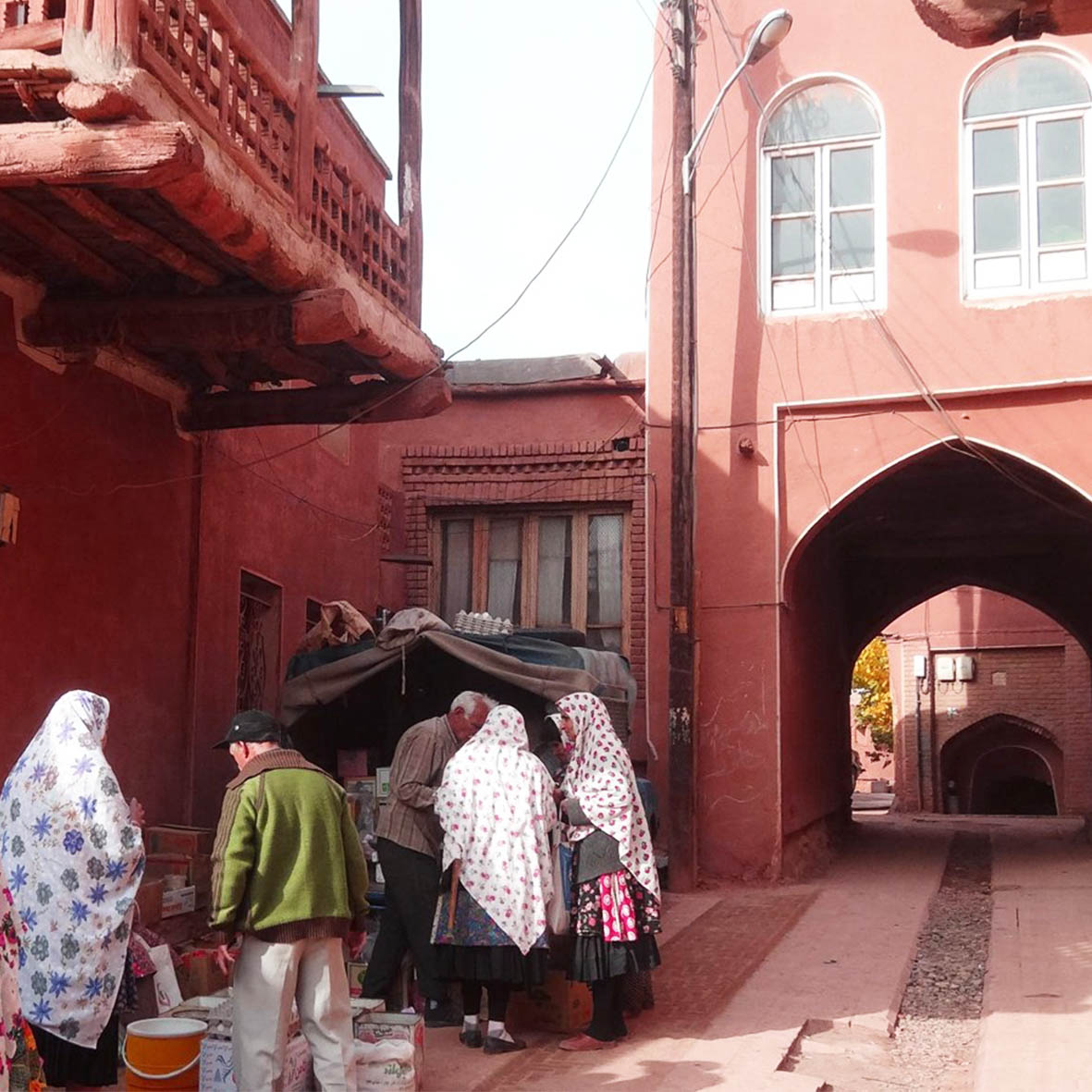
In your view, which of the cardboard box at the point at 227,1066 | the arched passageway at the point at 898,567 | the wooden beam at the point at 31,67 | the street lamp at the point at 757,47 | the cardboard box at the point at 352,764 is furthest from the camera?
the arched passageway at the point at 898,567

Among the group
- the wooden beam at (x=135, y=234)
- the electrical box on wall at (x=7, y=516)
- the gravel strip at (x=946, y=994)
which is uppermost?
the wooden beam at (x=135, y=234)

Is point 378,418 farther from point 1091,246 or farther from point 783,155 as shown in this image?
point 1091,246

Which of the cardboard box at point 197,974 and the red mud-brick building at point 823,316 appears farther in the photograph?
the red mud-brick building at point 823,316

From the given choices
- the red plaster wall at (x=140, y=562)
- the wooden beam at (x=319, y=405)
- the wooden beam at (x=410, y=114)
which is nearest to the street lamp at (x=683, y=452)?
the red plaster wall at (x=140, y=562)

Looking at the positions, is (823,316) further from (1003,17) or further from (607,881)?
(1003,17)

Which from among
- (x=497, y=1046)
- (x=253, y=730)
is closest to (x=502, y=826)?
(x=497, y=1046)

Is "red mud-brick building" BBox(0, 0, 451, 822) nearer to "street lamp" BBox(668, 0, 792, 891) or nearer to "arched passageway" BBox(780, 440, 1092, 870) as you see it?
"street lamp" BBox(668, 0, 792, 891)

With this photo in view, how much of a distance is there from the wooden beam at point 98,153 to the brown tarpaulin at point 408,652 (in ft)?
13.7

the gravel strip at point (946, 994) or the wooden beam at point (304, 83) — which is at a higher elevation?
the wooden beam at point (304, 83)

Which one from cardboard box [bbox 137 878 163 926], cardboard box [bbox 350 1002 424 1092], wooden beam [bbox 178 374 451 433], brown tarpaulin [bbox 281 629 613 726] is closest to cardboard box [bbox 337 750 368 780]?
brown tarpaulin [bbox 281 629 613 726]

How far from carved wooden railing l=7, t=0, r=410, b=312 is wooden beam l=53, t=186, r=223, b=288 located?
545 mm

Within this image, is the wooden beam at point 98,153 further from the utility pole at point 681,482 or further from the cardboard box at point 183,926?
the utility pole at point 681,482

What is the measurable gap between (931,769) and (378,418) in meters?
19.4

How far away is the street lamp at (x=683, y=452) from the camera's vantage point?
11930mm
